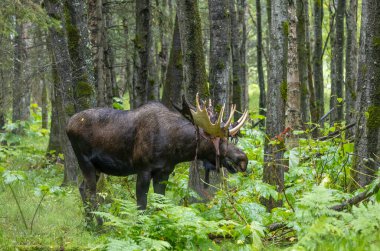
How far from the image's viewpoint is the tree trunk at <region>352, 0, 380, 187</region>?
801 cm

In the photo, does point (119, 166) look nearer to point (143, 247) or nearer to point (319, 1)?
point (143, 247)

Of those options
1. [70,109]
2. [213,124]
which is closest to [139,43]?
[70,109]

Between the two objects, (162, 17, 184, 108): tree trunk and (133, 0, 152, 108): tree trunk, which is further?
(162, 17, 184, 108): tree trunk

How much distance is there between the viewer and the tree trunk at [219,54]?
10414mm

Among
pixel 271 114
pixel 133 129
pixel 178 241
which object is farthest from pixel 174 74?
pixel 178 241

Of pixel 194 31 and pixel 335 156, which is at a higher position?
pixel 194 31

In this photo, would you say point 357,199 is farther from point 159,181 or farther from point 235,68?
point 235,68

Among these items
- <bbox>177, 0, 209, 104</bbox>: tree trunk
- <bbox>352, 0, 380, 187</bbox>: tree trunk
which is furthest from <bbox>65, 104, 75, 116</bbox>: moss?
<bbox>352, 0, 380, 187</bbox>: tree trunk

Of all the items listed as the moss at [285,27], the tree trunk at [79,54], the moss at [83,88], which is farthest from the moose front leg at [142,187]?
the moss at [285,27]

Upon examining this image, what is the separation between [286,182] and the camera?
396 inches

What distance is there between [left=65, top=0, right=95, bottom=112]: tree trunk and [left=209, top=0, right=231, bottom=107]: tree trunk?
Result: 2371 mm

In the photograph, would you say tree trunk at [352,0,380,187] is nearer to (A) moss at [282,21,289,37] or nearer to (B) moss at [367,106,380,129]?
(B) moss at [367,106,380,129]

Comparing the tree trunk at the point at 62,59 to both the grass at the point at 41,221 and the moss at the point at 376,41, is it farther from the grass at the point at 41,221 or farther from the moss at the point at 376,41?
the moss at the point at 376,41

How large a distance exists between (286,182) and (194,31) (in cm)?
300
